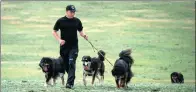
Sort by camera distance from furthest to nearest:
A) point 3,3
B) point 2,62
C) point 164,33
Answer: point 3,3
point 164,33
point 2,62

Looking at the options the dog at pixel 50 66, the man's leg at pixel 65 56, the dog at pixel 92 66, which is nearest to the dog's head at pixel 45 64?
the dog at pixel 50 66

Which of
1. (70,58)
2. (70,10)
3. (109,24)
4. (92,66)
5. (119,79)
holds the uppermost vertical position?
(70,10)

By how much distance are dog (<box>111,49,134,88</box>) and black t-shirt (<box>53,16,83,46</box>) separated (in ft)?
5.03

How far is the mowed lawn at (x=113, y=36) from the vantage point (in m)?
42.6

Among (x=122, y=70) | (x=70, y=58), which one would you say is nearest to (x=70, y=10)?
(x=70, y=58)

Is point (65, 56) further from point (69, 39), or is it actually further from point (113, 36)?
point (113, 36)

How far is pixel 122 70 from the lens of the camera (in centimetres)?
2102

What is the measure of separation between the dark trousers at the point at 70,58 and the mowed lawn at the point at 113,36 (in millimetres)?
10509

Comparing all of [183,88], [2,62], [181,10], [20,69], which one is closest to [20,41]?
[2,62]

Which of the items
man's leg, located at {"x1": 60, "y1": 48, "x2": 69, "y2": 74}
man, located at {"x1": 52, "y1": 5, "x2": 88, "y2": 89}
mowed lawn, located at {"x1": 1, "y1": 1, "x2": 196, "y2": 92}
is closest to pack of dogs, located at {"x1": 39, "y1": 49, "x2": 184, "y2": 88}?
man's leg, located at {"x1": 60, "y1": 48, "x2": 69, "y2": 74}

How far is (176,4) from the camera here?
79000 mm

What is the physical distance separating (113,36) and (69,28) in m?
41.2

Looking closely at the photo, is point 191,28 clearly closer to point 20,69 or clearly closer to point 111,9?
point 111,9

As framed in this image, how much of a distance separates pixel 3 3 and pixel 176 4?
19823 mm
